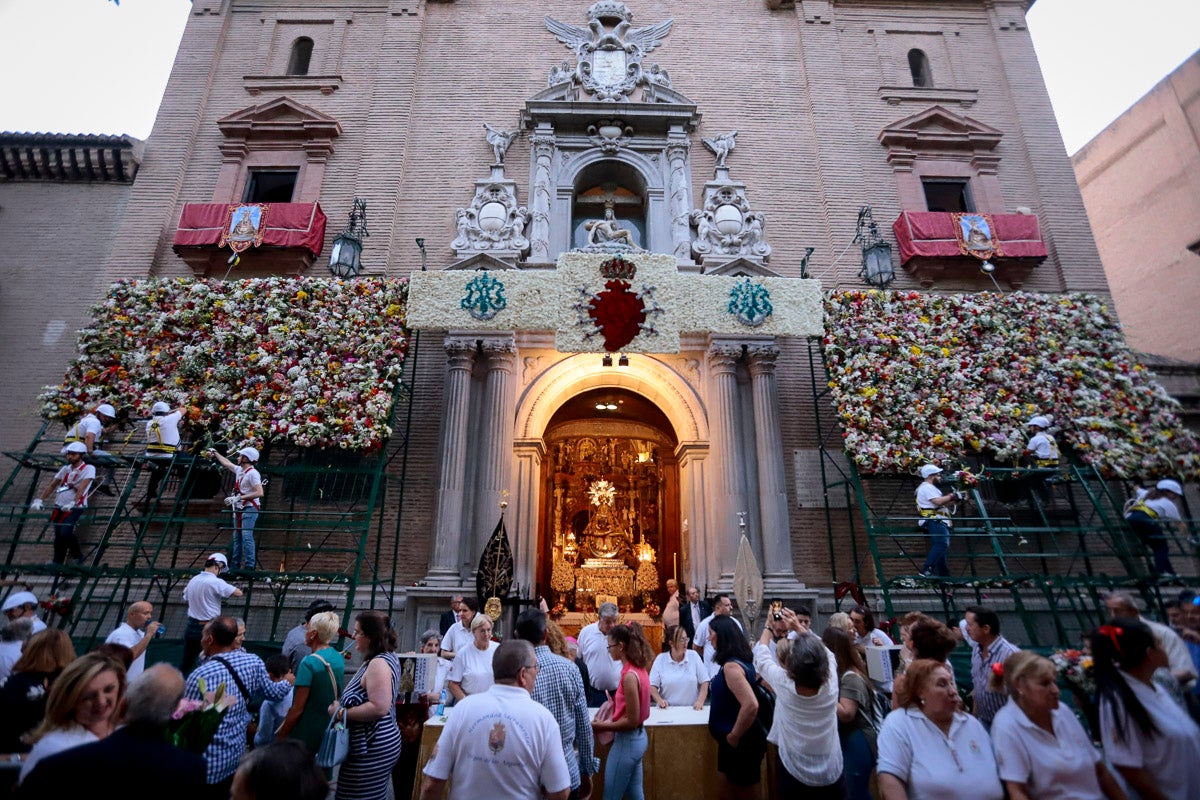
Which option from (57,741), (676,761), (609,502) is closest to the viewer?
(57,741)

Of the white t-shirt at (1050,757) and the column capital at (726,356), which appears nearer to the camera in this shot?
the white t-shirt at (1050,757)

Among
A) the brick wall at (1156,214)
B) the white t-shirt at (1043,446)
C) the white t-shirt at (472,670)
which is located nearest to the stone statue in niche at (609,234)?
the white t-shirt at (1043,446)

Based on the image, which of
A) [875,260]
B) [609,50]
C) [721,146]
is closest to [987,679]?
[875,260]

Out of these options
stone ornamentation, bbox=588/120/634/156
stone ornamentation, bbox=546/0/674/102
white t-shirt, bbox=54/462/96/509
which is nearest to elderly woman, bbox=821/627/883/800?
white t-shirt, bbox=54/462/96/509

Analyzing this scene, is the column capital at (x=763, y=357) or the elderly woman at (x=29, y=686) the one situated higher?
the column capital at (x=763, y=357)

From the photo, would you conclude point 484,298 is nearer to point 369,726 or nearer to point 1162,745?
point 369,726

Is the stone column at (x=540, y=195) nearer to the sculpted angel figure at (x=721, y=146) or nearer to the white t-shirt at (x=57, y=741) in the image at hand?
the sculpted angel figure at (x=721, y=146)

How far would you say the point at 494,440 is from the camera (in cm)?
1226

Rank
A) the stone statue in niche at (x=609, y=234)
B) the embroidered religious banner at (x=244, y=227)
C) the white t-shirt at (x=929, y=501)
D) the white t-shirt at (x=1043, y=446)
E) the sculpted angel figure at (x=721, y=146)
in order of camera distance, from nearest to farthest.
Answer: the white t-shirt at (x=929, y=501)
the white t-shirt at (x=1043, y=446)
the embroidered religious banner at (x=244, y=227)
the stone statue in niche at (x=609, y=234)
the sculpted angel figure at (x=721, y=146)

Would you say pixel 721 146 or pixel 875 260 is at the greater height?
pixel 721 146

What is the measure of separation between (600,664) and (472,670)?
136 cm

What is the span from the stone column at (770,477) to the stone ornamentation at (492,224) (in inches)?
222

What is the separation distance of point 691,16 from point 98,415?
667 inches

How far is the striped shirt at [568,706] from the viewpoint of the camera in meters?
4.26
